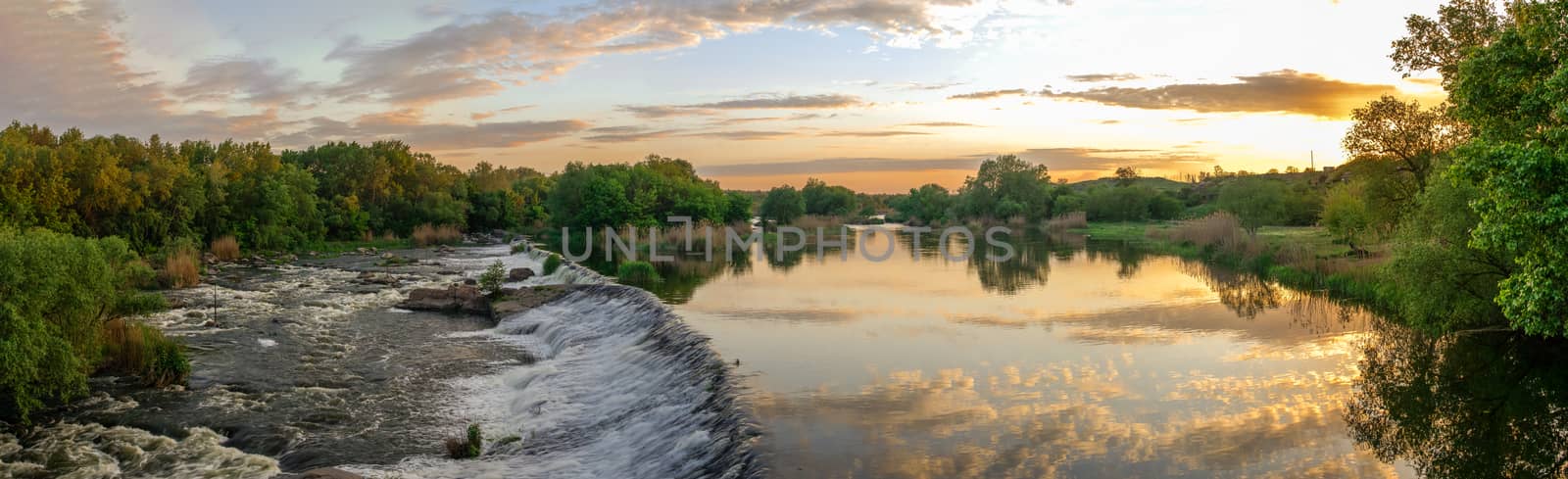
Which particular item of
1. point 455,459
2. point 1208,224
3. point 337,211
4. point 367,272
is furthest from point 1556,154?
point 337,211

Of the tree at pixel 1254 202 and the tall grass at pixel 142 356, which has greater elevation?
the tree at pixel 1254 202

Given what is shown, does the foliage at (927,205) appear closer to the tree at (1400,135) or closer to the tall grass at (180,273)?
the tree at (1400,135)

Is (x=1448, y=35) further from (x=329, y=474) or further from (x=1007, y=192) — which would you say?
(x=1007, y=192)

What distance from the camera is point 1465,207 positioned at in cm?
1684

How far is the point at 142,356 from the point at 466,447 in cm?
908

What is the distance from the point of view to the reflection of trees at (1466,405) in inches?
390

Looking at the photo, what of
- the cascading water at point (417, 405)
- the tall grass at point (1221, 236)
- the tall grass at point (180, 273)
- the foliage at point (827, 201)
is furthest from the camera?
the foliage at point (827, 201)

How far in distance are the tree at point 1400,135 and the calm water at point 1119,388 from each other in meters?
5.21

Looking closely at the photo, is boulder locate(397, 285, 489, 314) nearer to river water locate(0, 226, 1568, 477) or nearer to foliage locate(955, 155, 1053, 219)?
river water locate(0, 226, 1568, 477)

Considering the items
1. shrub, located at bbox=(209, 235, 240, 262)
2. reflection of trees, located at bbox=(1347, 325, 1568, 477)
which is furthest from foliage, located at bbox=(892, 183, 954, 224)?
reflection of trees, located at bbox=(1347, 325, 1568, 477)

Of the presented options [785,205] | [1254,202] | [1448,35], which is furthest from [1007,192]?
[1448,35]

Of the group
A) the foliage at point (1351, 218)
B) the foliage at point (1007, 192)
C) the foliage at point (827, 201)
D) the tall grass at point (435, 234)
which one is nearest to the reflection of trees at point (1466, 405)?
the foliage at point (1351, 218)

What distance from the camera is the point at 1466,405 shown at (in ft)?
40.5

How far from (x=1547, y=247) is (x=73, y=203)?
1865 inches
